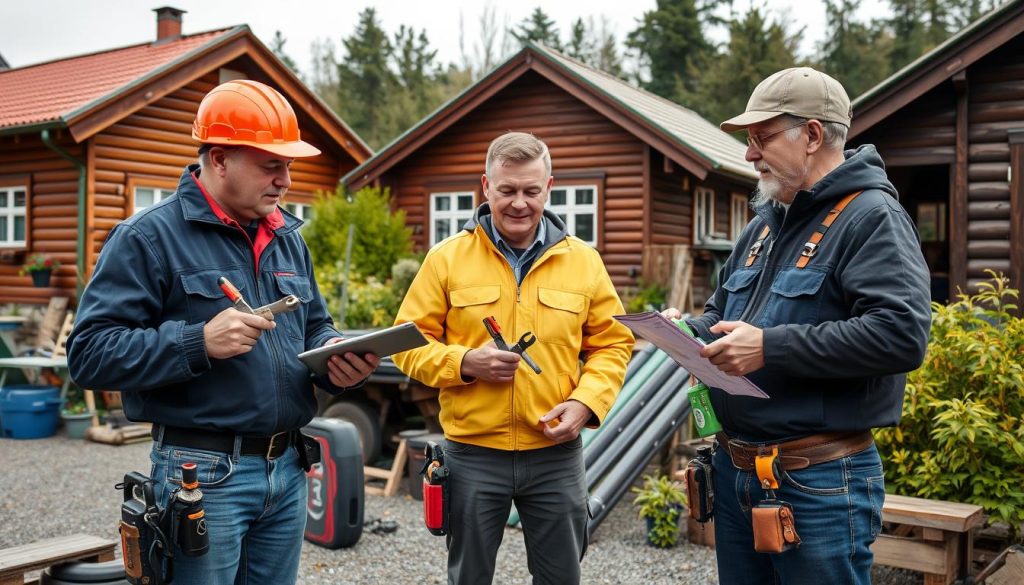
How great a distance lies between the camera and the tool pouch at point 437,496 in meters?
3.17

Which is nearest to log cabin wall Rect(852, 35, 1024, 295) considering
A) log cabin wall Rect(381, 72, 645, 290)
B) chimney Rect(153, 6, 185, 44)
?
log cabin wall Rect(381, 72, 645, 290)

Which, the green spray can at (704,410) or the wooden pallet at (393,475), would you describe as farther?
the wooden pallet at (393,475)

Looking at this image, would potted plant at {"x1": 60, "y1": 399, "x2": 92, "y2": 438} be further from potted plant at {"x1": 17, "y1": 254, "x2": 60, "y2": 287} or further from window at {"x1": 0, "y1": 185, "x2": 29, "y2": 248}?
window at {"x1": 0, "y1": 185, "x2": 29, "y2": 248}

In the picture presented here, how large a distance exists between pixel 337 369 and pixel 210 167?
753 mm

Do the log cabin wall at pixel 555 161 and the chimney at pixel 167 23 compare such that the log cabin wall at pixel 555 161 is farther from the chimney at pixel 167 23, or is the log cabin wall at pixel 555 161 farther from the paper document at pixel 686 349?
the paper document at pixel 686 349

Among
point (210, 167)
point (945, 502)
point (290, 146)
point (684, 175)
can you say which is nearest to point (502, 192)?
point (290, 146)

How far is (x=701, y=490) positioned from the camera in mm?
2980

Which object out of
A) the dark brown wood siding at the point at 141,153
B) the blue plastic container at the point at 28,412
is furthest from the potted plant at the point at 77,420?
the dark brown wood siding at the point at 141,153

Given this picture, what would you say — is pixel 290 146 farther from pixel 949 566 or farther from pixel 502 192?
pixel 949 566

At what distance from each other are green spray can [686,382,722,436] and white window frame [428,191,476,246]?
39.3 feet

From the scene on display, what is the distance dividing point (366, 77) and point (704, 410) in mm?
36533

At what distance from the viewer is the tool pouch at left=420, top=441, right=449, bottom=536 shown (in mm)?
3174

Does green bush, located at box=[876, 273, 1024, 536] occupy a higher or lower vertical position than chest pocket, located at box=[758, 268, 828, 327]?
lower

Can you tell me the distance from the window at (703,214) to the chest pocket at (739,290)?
11780 millimetres
